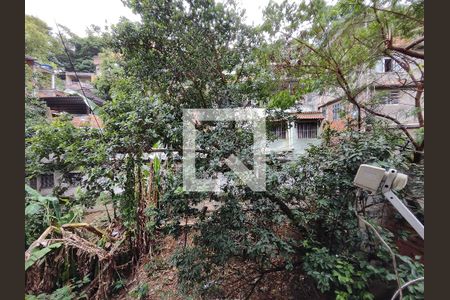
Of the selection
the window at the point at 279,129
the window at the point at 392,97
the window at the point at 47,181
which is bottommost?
the window at the point at 47,181

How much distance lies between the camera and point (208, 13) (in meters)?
1.90

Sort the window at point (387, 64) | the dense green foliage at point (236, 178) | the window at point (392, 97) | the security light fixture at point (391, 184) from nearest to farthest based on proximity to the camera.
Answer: the security light fixture at point (391, 184)
the dense green foliage at point (236, 178)
the window at point (387, 64)
the window at point (392, 97)

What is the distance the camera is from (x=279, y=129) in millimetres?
1940

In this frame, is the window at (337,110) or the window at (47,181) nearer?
the window at (47,181)

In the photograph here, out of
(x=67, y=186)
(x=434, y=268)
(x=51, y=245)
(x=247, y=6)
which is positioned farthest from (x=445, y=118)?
(x=51, y=245)

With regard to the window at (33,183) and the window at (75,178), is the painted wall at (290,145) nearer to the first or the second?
Result: the window at (75,178)

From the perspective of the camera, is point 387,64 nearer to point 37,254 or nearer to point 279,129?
point 279,129

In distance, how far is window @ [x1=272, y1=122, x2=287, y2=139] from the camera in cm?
190

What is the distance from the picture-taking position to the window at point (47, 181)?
154cm

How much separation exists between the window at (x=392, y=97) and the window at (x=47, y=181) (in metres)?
3.70

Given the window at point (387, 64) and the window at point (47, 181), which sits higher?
the window at point (387, 64)

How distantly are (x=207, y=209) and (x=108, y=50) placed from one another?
7.34 feet

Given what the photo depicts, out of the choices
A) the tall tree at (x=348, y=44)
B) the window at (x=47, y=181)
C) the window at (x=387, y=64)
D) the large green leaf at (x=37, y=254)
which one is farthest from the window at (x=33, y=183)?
the window at (x=387, y=64)
